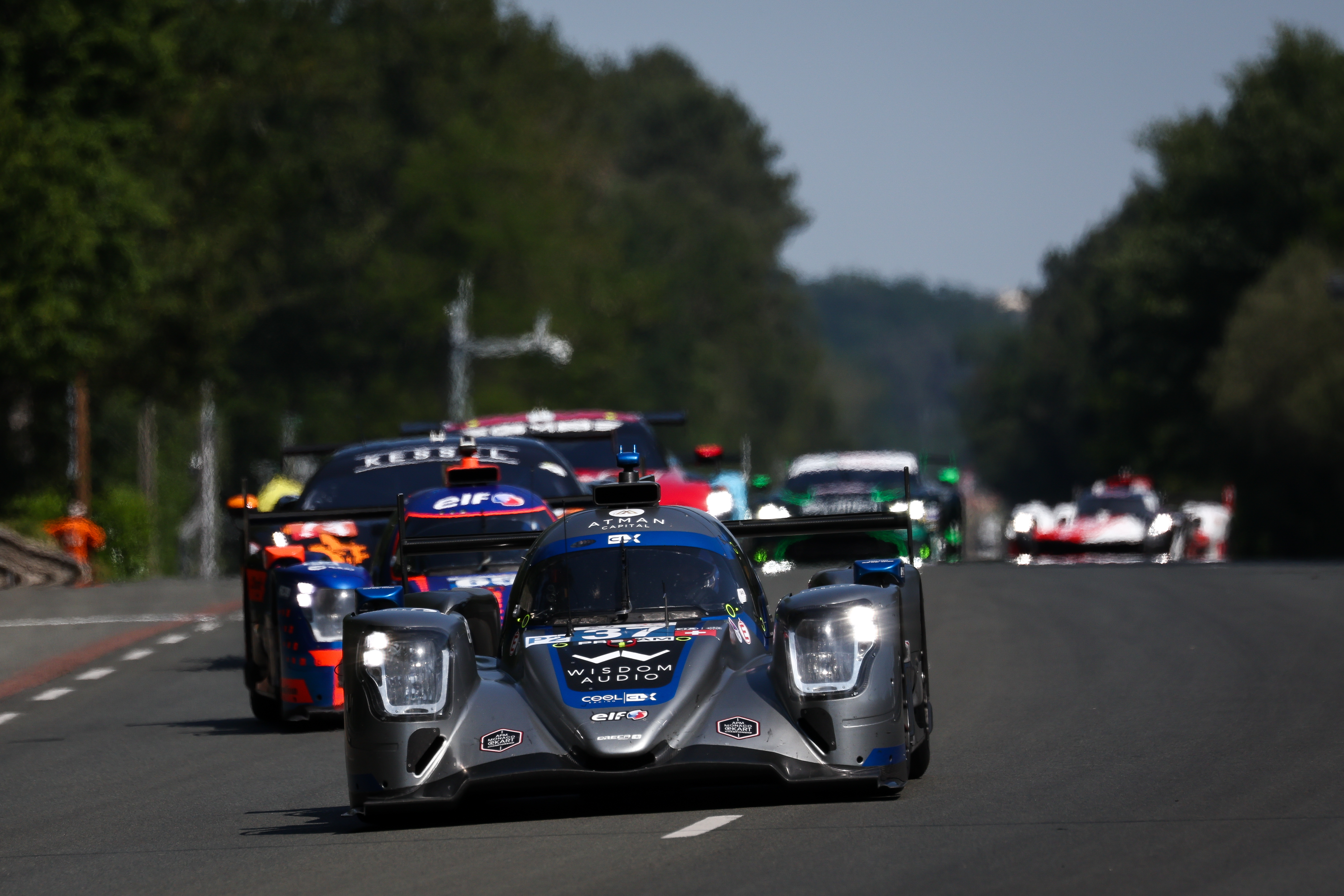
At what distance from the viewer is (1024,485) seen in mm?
129875

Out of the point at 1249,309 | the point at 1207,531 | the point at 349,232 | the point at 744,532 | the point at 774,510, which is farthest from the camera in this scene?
the point at 349,232

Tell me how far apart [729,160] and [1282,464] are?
68.1 metres

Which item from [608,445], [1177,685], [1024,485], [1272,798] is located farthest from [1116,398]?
[1272,798]

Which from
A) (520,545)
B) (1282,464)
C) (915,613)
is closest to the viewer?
(915,613)

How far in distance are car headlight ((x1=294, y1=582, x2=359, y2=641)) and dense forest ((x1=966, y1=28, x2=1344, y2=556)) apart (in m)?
44.7

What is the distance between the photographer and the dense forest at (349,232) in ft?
148

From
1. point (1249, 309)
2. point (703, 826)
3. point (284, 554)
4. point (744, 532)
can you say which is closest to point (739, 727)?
point (703, 826)

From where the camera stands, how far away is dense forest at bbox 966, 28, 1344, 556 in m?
62.2

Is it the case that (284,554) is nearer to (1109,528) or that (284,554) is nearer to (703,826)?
(703,826)

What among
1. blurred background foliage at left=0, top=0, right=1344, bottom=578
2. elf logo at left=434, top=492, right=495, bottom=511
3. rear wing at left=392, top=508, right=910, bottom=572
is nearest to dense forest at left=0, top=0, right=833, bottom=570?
blurred background foliage at left=0, top=0, right=1344, bottom=578

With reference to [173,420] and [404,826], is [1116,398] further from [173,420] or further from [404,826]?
[404,826]

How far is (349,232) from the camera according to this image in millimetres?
83000

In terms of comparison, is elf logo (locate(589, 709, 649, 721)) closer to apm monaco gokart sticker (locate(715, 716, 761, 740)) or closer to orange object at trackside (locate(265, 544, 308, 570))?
apm monaco gokart sticker (locate(715, 716, 761, 740))

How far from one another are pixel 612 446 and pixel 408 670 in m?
14.0
